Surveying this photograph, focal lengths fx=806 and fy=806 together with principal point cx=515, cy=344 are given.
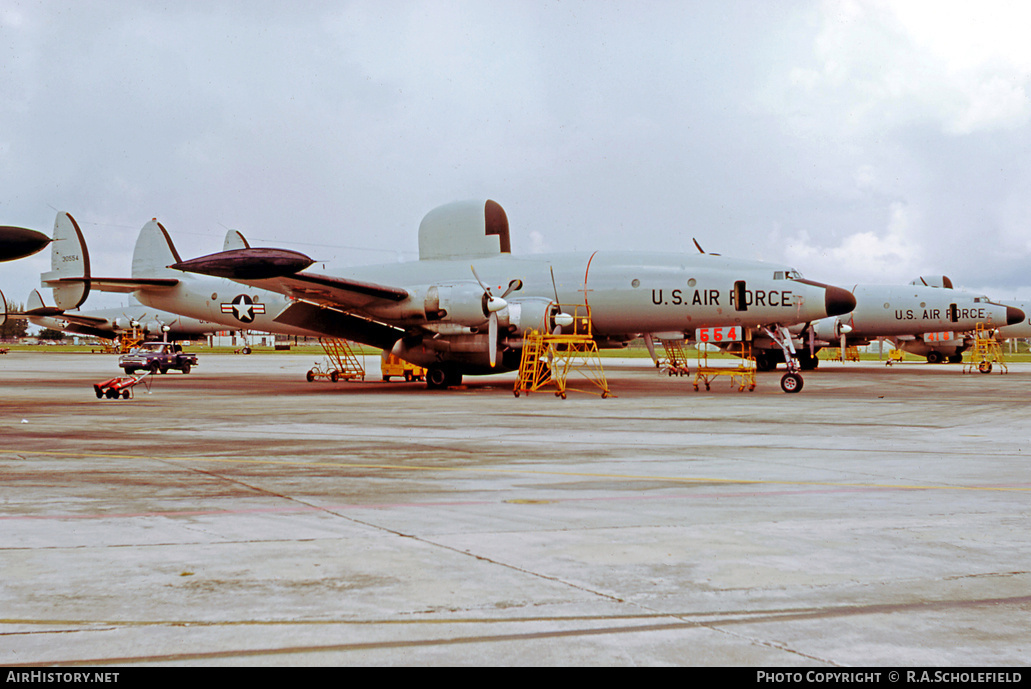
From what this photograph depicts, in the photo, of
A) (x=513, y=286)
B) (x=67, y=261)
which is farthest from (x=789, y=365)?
(x=67, y=261)

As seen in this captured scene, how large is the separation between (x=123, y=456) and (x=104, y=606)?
21.8 ft

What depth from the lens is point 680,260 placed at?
80.6 ft

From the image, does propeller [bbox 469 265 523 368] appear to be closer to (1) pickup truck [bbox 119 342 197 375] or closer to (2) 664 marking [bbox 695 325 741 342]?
(2) 664 marking [bbox 695 325 741 342]

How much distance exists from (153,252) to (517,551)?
108ft

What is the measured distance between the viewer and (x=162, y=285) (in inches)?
1266

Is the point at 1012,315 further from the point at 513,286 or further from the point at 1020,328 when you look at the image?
the point at 513,286

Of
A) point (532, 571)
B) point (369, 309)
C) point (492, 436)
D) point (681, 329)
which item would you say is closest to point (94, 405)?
point (369, 309)

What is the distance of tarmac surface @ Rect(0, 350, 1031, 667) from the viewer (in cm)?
342

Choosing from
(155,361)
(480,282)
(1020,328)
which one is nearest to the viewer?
(480,282)

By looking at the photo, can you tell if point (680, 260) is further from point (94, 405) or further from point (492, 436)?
point (94, 405)

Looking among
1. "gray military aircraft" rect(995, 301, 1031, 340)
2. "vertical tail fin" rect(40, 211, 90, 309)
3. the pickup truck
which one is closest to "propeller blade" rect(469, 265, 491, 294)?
"vertical tail fin" rect(40, 211, 90, 309)

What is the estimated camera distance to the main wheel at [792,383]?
22734mm

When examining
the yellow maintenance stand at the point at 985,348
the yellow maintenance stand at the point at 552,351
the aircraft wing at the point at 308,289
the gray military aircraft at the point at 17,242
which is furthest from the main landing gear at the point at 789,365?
the gray military aircraft at the point at 17,242

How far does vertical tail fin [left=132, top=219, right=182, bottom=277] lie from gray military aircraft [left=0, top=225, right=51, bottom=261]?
916 inches
